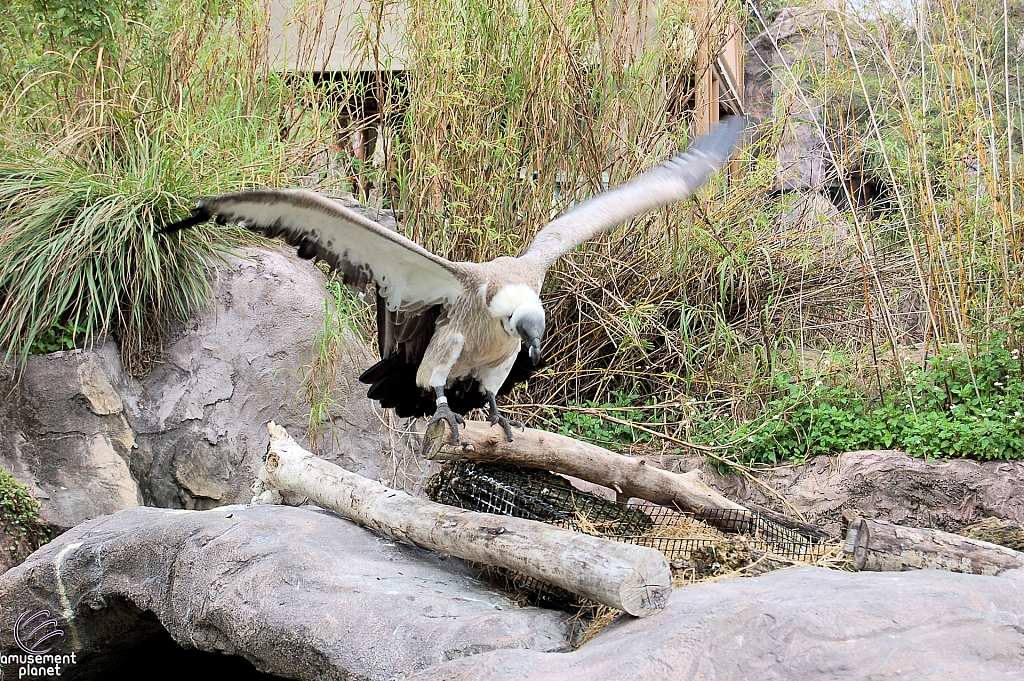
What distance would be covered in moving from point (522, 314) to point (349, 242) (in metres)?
0.74

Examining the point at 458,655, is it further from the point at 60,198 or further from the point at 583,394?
the point at 60,198

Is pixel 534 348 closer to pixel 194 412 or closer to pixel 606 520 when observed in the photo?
pixel 606 520

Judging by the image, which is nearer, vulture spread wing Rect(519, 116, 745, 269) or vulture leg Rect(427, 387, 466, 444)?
vulture leg Rect(427, 387, 466, 444)

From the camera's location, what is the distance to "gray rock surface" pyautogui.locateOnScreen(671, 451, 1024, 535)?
4250 mm

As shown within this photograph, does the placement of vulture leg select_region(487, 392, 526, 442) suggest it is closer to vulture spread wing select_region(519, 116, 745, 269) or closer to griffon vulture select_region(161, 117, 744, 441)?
griffon vulture select_region(161, 117, 744, 441)

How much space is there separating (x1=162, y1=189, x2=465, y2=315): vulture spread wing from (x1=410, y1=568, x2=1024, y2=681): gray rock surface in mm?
1612

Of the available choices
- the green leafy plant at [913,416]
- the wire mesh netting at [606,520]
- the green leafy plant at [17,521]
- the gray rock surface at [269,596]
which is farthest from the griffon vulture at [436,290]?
the green leafy plant at [17,521]

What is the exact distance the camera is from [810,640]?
2.17 metres

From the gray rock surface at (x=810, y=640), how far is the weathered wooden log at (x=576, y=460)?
112cm

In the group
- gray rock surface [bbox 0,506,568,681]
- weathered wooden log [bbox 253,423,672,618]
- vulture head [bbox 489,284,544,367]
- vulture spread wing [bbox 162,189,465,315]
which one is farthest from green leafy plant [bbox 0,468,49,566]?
vulture head [bbox 489,284,544,367]

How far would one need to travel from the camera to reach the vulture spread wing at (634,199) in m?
3.92

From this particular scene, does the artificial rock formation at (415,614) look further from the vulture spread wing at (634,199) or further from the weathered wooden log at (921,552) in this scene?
the vulture spread wing at (634,199)

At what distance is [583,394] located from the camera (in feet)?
18.1

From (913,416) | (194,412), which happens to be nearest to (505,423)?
(194,412)
